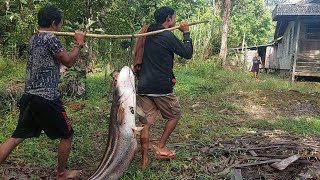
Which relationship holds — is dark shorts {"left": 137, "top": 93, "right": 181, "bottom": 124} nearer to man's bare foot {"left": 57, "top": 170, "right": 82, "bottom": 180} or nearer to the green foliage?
man's bare foot {"left": 57, "top": 170, "right": 82, "bottom": 180}

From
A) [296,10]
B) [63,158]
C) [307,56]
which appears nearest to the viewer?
[63,158]

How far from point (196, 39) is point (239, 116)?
10502mm

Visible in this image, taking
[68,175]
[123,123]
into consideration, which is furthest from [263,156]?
[68,175]

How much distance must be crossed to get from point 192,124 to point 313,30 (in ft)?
38.2

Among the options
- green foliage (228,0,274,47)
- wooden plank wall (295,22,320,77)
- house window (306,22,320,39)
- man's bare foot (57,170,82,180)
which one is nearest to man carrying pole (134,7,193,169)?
man's bare foot (57,170,82,180)

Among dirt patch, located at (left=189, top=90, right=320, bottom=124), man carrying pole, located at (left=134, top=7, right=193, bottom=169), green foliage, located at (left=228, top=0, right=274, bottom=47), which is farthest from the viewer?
green foliage, located at (left=228, top=0, right=274, bottom=47)

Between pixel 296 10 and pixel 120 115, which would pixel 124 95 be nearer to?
pixel 120 115

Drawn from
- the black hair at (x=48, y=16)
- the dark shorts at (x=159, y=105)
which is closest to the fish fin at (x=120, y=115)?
the dark shorts at (x=159, y=105)

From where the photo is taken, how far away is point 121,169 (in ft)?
11.7

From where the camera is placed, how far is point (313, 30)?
1573 centimetres

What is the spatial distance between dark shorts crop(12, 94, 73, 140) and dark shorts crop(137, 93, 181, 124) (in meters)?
1.03

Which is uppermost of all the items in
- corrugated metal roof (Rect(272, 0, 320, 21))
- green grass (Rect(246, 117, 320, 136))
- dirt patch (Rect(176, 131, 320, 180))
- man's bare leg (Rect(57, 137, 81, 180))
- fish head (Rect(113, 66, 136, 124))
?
corrugated metal roof (Rect(272, 0, 320, 21))

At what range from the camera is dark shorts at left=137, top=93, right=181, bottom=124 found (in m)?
4.21

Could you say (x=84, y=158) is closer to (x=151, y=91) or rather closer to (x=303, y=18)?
(x=151, y=91)
